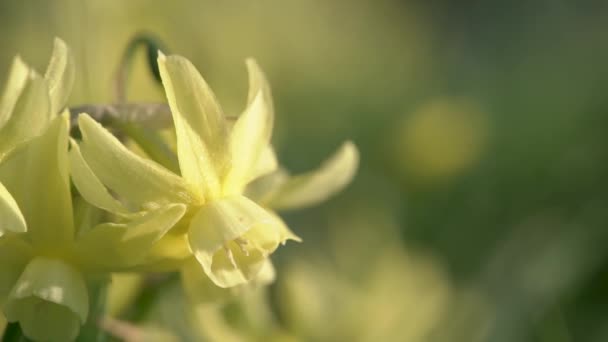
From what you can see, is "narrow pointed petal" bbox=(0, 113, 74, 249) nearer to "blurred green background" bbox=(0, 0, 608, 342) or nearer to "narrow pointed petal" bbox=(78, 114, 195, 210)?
"narrow pointed petal" bbox=(78, 114, 195, 210)

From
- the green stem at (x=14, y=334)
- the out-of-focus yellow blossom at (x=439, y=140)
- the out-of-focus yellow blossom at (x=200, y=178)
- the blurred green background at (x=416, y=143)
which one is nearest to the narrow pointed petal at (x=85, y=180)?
the out-of-focus yellow blossom at (x=200, y=178)

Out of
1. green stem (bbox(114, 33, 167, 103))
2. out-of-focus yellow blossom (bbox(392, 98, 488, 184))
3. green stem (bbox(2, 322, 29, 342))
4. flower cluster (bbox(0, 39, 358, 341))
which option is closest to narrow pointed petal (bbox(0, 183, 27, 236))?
flower cluster (bbox(0, 39, 358, 341))

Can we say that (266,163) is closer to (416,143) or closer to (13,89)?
(13,89)

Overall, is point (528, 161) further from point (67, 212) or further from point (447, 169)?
point (67, 212)

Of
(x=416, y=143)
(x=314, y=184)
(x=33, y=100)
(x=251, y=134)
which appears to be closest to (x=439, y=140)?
(x=416, y=143)

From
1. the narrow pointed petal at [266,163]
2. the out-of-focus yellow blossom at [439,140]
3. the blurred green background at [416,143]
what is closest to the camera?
the narrow pointed petal at [266,163]

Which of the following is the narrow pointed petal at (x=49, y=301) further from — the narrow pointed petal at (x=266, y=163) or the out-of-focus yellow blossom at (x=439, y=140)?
the out-of-focus yellow blossom at (x=439, y=140)

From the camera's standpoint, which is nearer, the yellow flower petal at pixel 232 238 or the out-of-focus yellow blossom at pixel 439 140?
the yellow flower petal at pixel 232 238
